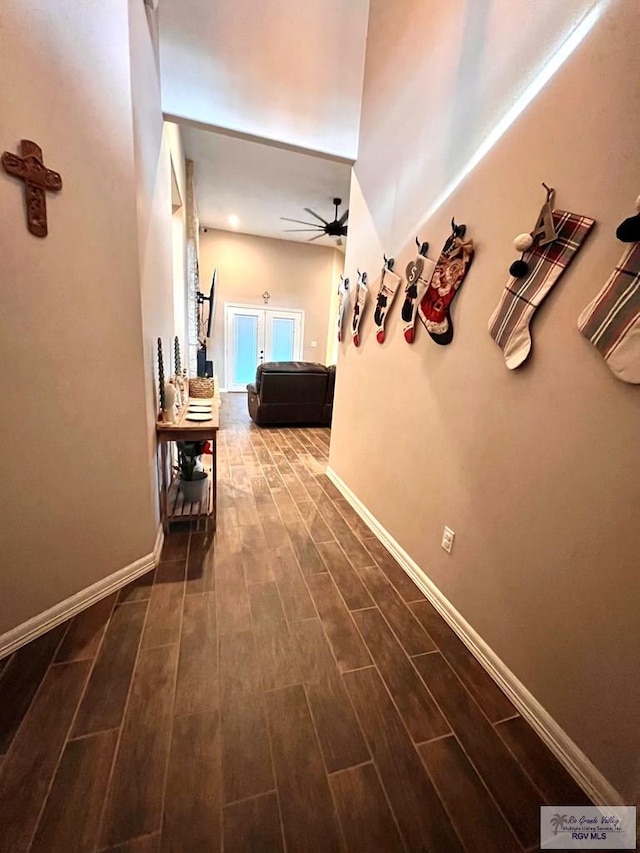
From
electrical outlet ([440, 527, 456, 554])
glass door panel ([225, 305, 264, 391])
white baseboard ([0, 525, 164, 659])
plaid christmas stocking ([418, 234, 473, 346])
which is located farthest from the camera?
glass door panel ([225, 305, 264, 391])

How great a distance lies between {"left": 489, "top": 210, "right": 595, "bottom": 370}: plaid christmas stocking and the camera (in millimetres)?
1014

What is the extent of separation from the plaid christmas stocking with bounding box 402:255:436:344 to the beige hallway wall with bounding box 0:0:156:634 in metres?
1.35

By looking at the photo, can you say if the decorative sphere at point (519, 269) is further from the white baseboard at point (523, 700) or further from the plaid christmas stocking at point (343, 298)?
the plaid christmas stocking at point (343, 298)

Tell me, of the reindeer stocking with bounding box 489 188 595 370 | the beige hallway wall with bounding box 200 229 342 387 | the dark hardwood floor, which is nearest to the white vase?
the dark hardwood floor

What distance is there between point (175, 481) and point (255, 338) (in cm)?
571

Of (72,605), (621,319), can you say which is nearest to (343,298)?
(621,319)

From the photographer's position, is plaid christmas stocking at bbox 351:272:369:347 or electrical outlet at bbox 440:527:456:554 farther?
plaid christmas stocking at bbox 351:272:369:347

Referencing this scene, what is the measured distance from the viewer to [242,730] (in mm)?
1090

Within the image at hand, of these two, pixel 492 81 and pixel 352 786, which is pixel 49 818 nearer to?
pixel 352 786

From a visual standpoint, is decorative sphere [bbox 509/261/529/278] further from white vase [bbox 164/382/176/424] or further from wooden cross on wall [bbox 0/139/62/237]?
white vase [bbox 164/382/176/424]

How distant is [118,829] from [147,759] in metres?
0.15

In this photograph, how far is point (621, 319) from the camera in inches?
34.9

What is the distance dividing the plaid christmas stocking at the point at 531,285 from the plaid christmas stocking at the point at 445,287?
0.92 feet

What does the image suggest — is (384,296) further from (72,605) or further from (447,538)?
(72,605)
